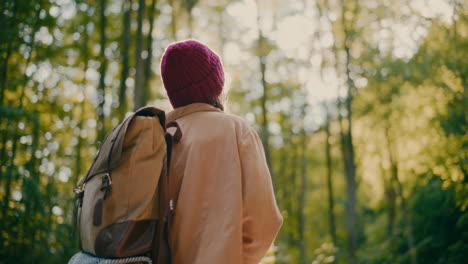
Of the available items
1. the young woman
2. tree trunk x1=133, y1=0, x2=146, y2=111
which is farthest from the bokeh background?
the young woman

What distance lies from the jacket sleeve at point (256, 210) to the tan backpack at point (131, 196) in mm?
309

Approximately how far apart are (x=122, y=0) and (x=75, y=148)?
376 centimetres

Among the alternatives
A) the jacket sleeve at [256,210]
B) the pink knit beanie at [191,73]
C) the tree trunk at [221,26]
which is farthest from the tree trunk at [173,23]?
the jacket sleeve at [256,210]

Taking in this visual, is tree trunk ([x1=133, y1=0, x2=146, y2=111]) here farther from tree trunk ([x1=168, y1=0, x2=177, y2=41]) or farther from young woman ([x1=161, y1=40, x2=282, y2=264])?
young woman ([x1=161, y1=40, x2=282, y2=264])

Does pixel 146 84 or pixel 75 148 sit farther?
pixel 75 148

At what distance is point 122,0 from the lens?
9.84m

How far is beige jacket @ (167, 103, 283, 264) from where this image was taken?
1.57 m

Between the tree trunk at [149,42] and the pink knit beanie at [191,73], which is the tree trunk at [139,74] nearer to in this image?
the tree trunk at [149,42]

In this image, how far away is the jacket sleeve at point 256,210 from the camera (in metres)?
1.61

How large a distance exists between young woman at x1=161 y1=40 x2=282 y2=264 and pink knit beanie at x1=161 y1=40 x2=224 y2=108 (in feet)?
0.44

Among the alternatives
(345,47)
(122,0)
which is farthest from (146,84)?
(345,47)

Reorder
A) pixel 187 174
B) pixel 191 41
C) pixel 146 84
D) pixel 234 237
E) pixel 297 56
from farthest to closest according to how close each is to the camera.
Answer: pixel 297 56, pixel 146 84, pixel 191 41, pixel 187 174, pixel 234 237

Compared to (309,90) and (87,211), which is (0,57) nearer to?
(87,211)

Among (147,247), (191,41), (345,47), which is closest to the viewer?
(147,247)
